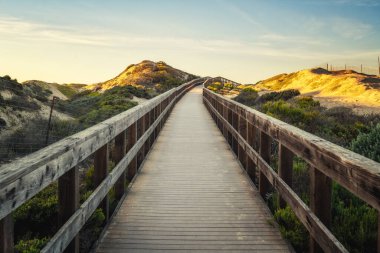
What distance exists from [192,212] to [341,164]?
2.45 m

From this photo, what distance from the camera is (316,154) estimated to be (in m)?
2.76

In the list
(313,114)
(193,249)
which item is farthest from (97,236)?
(313,114)

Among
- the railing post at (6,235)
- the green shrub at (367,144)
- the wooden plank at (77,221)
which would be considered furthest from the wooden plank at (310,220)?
the green shrub at (367,144)

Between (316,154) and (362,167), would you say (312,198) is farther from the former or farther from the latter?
(362,167)

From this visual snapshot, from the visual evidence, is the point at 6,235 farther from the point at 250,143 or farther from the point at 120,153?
→ the point at 250,143

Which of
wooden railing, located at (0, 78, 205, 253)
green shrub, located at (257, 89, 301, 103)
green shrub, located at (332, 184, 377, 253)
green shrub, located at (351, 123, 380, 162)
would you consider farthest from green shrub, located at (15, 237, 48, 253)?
green shrub, located at (257, 89, 301, 103)

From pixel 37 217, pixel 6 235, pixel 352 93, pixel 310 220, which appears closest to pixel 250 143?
pixel 310 220

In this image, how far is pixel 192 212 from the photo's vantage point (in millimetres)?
4391

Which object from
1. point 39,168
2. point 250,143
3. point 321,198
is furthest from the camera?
point 250,143

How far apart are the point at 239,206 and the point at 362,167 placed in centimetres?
273

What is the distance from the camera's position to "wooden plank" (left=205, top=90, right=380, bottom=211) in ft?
6.37

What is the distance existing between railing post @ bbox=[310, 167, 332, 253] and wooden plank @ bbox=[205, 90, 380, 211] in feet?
0.44

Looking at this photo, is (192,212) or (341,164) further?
(192,212)

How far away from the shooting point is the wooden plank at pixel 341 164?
1.94 metres
